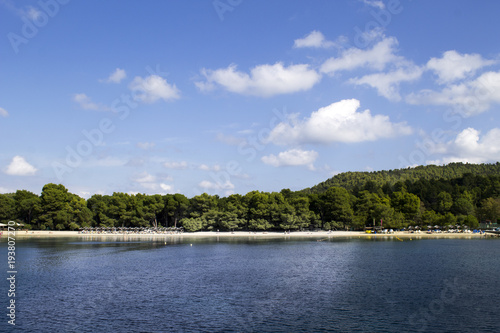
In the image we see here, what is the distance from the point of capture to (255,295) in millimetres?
36938

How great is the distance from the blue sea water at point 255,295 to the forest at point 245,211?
7192 cm

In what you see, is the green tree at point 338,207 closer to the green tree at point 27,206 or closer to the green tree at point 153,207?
the green tree at point 153,207

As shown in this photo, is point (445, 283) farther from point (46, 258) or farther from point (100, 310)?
point (46, 258)

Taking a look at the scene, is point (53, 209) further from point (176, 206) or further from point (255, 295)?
point (255, 295)

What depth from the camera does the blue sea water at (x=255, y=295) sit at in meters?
28.1

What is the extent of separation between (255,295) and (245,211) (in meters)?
98.8

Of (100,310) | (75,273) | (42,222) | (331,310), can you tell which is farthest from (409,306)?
(42,222)

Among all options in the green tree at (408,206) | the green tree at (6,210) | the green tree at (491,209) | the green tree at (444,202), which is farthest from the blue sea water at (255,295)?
the green tree at (491,209)

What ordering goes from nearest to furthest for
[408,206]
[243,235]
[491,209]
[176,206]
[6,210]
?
[243,235] < [6,210] < [408,206] < [491,209] < [176,206]

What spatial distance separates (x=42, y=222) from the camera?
451 ft

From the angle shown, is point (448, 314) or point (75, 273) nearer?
point (448, 314)

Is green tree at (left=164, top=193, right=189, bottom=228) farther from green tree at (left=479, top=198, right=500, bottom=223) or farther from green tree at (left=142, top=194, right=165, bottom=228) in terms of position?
green tree at (left=479, top=198, right=500, bottom=223)

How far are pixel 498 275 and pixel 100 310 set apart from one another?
45.7 m

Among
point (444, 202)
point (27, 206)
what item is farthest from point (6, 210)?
point (444, 202)
